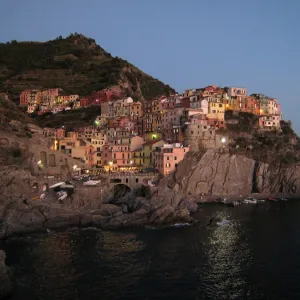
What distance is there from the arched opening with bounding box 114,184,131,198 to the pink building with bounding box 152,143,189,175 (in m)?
6.78

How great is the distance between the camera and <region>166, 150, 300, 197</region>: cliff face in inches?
2349

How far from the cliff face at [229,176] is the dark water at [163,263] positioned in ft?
55.4

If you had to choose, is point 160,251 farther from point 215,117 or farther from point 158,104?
point 158,104

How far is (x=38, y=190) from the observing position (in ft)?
157

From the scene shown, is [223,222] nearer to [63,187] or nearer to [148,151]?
[63,187]

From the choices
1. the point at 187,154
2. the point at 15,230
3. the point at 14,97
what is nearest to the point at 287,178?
the point at 187,154

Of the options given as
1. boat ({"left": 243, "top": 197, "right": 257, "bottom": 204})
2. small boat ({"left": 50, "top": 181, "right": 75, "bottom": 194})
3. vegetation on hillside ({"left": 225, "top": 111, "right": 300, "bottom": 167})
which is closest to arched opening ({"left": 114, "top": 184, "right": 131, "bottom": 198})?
small boat ({"left": 50, "top": 181, "right": 75, "bottom": 194})

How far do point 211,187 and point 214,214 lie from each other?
1252cm

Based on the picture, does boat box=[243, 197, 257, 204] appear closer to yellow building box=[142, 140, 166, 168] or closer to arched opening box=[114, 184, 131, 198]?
yellow building box=[142, 140, 166, 168]

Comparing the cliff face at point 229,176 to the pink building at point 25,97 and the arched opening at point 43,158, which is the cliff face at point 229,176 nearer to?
the arched opening at point 43,158

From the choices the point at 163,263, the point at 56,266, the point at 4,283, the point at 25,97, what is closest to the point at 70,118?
the point at 25,97

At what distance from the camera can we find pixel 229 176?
63.2 meters

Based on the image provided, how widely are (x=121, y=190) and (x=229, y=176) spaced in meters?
19.7

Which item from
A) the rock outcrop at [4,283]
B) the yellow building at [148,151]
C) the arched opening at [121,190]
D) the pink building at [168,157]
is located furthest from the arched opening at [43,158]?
the rock outcrop at [4,283]
